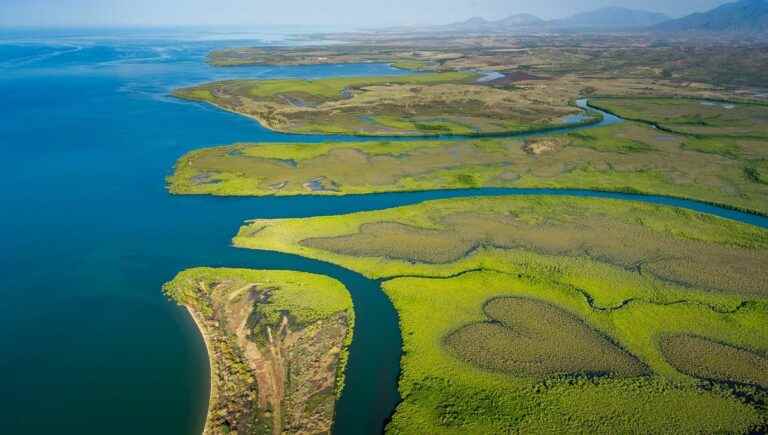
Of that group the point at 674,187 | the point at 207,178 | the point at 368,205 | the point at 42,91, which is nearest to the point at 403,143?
the point at 368,205

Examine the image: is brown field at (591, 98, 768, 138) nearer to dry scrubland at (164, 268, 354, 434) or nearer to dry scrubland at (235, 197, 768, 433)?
dry scrubland at (235, 197, 768, 433)

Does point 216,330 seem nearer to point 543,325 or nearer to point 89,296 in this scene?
point 89,296

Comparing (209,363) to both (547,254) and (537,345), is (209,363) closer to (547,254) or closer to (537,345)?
(537,345)

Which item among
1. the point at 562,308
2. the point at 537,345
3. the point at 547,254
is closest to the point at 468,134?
the point at 547,254

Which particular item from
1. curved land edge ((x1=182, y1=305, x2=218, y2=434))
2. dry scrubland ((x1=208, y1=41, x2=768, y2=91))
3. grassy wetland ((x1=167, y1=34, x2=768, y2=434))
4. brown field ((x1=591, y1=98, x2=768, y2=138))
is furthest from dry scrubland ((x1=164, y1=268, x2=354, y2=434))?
dry scrubland ((x1=208, y1=41, x2=768, y2=91))

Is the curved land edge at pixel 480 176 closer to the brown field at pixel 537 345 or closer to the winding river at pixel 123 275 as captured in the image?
the winding river at pixel 123 275

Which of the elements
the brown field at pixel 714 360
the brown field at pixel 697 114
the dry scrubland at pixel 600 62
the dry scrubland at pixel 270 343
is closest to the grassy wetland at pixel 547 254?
the brown field at pixel 714 360
